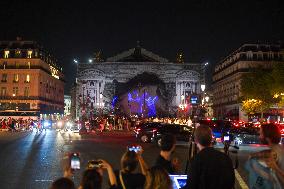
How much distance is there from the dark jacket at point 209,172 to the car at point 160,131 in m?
27.7

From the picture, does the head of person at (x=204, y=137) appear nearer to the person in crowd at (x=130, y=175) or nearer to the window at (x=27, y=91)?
the person in crowd at (x=130, y=175)

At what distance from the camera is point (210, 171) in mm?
5891

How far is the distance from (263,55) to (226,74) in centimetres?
1562

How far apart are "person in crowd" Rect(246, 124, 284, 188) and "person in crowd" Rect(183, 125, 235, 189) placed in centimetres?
38

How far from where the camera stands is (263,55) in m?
102

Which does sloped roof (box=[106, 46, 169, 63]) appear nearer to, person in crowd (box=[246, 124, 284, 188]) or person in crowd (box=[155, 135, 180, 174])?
person in crowd (box=[155, 135, 180, 174])

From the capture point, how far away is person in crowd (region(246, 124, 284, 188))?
605 cm

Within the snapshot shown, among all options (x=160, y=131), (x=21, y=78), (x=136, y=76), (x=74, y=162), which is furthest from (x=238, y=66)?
(x=74, y=162)

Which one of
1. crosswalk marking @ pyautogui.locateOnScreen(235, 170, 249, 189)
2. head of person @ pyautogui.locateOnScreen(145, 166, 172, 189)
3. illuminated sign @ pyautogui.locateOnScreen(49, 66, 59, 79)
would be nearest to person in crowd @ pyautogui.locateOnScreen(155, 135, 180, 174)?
head of person @ pyautogui.locateOnScreen(145, 166, 172, 189)

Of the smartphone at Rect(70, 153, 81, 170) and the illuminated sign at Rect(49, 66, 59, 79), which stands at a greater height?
the illuminated sign at Rect(49, 66, 59, 79)

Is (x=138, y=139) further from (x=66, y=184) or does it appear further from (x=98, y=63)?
(x=98, y=63)

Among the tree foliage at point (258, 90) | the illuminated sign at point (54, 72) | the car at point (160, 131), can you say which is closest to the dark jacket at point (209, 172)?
the car at point (160, 131)

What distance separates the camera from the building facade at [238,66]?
101m

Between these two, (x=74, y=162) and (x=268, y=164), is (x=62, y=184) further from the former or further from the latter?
(x=268, y=164)
